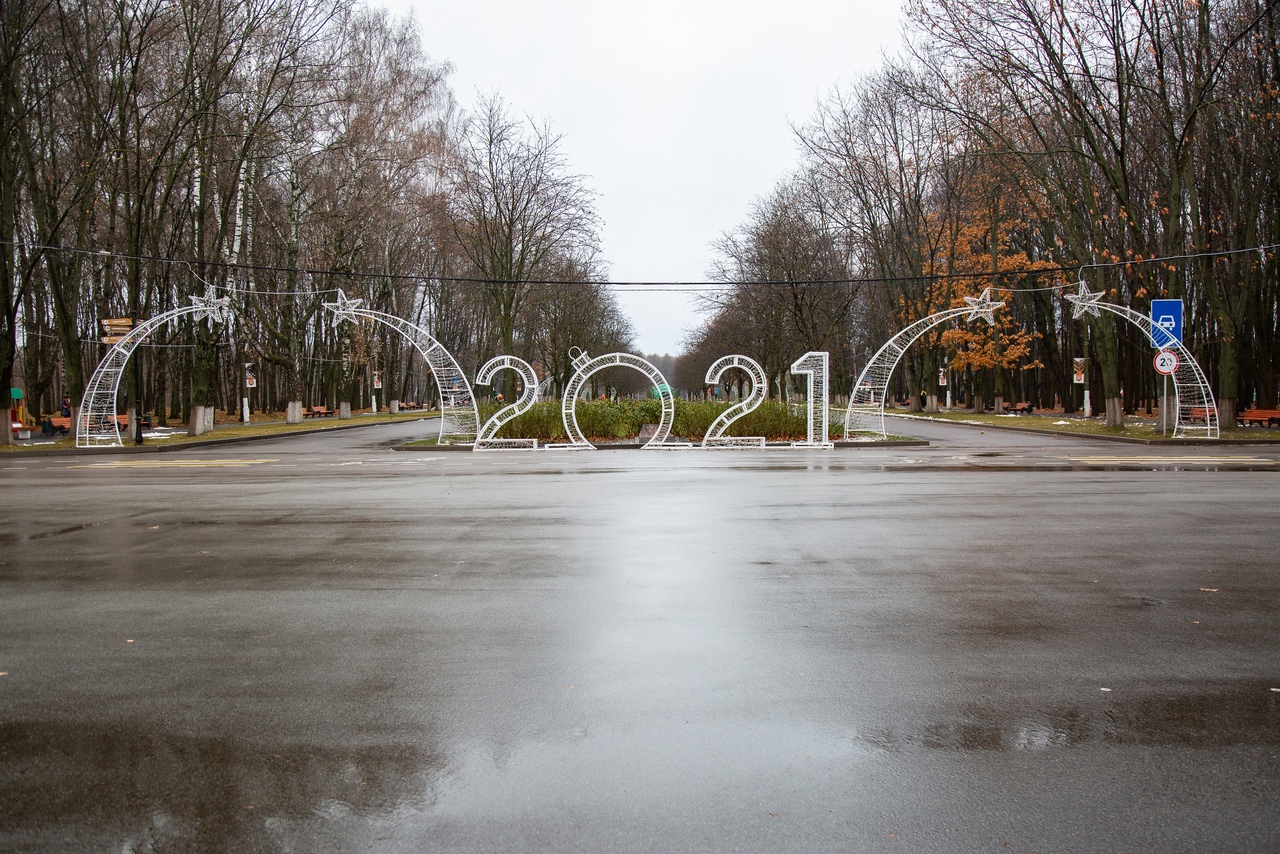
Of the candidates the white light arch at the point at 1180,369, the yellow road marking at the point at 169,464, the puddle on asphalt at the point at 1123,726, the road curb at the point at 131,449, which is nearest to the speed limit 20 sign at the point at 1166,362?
the white light arch at the point at 1180,369

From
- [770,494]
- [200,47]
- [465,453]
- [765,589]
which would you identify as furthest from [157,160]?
[765,589]

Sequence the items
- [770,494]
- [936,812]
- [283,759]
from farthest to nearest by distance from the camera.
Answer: [770,494], [283,759], [936,812]

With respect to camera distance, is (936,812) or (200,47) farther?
(200,47)

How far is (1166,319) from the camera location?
26.7 m

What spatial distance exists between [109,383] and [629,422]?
17368 millimetres

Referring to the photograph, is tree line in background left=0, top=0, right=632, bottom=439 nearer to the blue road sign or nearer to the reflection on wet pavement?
the blue road sign

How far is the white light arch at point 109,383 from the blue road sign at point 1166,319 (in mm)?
29304

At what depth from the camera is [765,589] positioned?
709 centimetres

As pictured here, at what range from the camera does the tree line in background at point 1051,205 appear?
28766mm

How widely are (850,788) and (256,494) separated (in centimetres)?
1279

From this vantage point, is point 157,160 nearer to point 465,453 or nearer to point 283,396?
point 465,453

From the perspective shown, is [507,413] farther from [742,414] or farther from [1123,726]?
[1123,726]

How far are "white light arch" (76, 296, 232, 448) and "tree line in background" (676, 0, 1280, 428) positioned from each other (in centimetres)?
1946

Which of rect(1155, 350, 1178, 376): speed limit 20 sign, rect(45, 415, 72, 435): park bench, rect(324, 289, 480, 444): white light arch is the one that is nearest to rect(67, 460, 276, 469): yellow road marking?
rect(324, 289, 480, 444): white light arch
